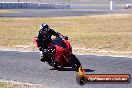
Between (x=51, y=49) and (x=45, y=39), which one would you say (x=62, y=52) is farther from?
(x=45, y=39)

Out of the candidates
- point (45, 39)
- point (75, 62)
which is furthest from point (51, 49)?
point (75, 62)

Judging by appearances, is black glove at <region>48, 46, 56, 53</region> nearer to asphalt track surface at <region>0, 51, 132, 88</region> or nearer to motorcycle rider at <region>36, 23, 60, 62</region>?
motorcycle rider at <region>36, 23, 60, 62</region>

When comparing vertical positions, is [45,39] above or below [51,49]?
above

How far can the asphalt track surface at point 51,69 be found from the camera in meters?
13.6

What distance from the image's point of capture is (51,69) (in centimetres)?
1566

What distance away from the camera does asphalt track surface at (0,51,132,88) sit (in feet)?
44.7

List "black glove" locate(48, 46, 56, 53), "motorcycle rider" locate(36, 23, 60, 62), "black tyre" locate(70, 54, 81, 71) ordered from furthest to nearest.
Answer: "black glove" locate(48, 46, 56, 53) → "motorcycle rider" locate(36, 23, 60, 62) → "black tyre" locate(70, 54, 81, 71)

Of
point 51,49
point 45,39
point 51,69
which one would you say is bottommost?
point 51,69

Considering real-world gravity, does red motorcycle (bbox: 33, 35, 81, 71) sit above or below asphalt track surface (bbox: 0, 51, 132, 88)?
above

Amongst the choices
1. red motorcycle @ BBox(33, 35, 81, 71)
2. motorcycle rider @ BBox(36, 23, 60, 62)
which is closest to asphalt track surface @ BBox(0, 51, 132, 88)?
red motorcycle @ BBox(33, 35, 81, 71)

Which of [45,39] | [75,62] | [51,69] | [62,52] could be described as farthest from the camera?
[51,69]

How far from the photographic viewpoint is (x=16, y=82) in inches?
537

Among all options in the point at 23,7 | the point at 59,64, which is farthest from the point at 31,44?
the point at 23,7

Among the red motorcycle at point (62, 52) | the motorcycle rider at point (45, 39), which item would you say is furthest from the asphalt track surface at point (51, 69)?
the motorcycle rider at point (45, 39)
